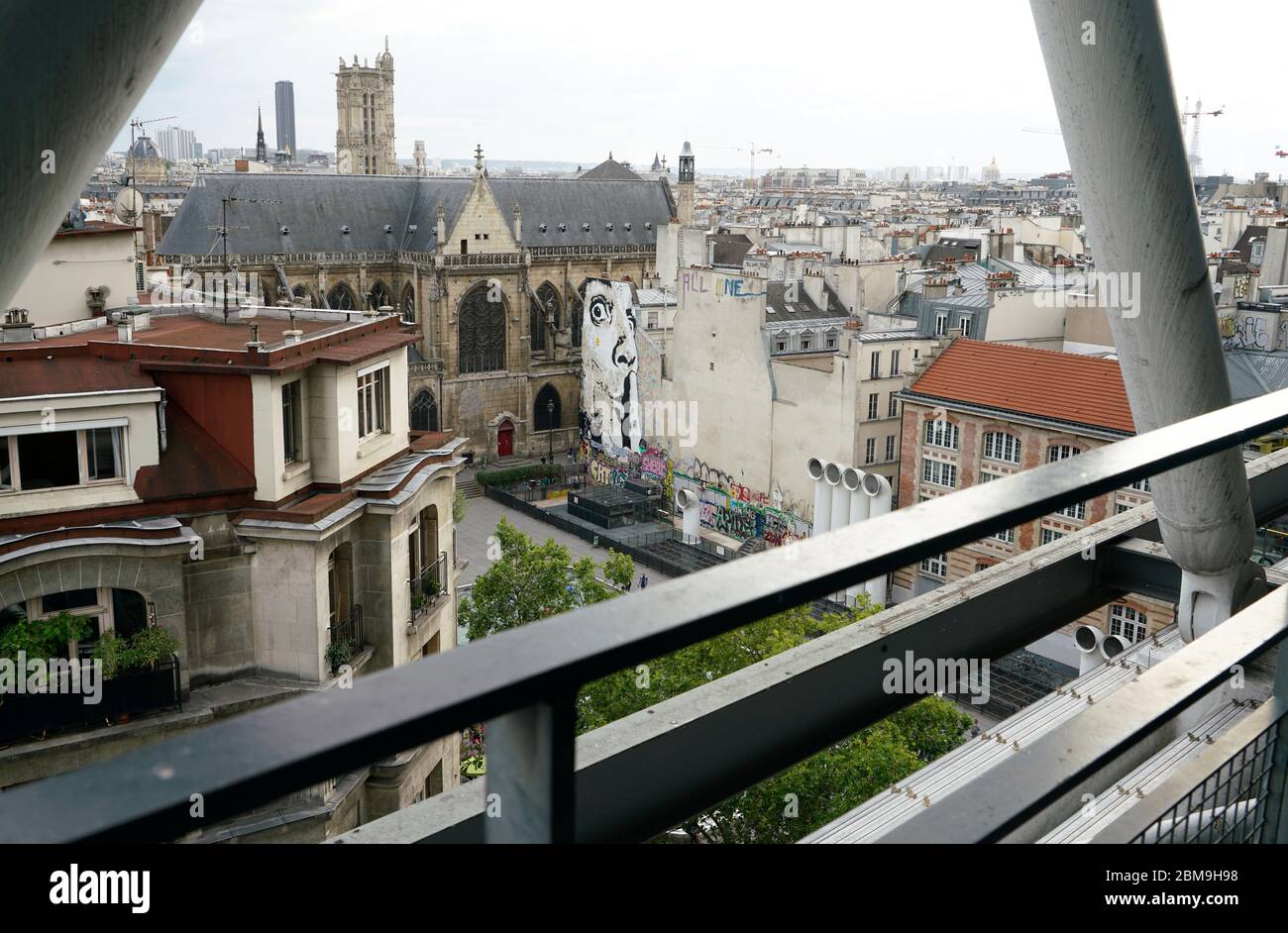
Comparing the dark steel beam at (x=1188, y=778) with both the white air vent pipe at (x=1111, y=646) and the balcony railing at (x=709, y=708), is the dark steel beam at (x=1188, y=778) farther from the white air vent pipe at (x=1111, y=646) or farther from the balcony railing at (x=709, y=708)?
the white air vent pipe at (x=1111, y=646)

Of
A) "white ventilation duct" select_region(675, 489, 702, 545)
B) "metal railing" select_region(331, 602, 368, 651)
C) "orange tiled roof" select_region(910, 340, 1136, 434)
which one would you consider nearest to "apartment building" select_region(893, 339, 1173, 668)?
"orange tiled roof" select_region(910, 340, 1136, 434)

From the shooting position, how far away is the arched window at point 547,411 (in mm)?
45094

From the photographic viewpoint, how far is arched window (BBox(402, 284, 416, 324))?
143 feet

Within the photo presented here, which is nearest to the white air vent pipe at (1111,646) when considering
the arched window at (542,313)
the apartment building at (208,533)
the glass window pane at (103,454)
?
the apartment building at (208,533)

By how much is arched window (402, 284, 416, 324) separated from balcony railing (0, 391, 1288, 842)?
1645 inches

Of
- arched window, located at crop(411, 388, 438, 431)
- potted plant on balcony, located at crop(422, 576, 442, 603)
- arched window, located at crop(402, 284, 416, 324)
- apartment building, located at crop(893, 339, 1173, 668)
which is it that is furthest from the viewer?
arched window, located at crop(402, 284, 416, 324)

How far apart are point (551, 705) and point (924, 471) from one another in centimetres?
2558

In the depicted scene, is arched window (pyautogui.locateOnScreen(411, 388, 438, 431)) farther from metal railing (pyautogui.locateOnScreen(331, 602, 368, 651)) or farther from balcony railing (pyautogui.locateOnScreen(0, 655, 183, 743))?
balcony railing (pyautogui.locateOnScreen(0, 655, 183, 743))

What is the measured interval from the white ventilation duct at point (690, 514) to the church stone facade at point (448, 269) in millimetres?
11840

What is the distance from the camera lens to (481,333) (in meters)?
44.0

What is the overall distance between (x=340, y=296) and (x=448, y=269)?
408 centimetres

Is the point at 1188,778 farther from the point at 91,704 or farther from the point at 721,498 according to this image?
the point at 721,498
